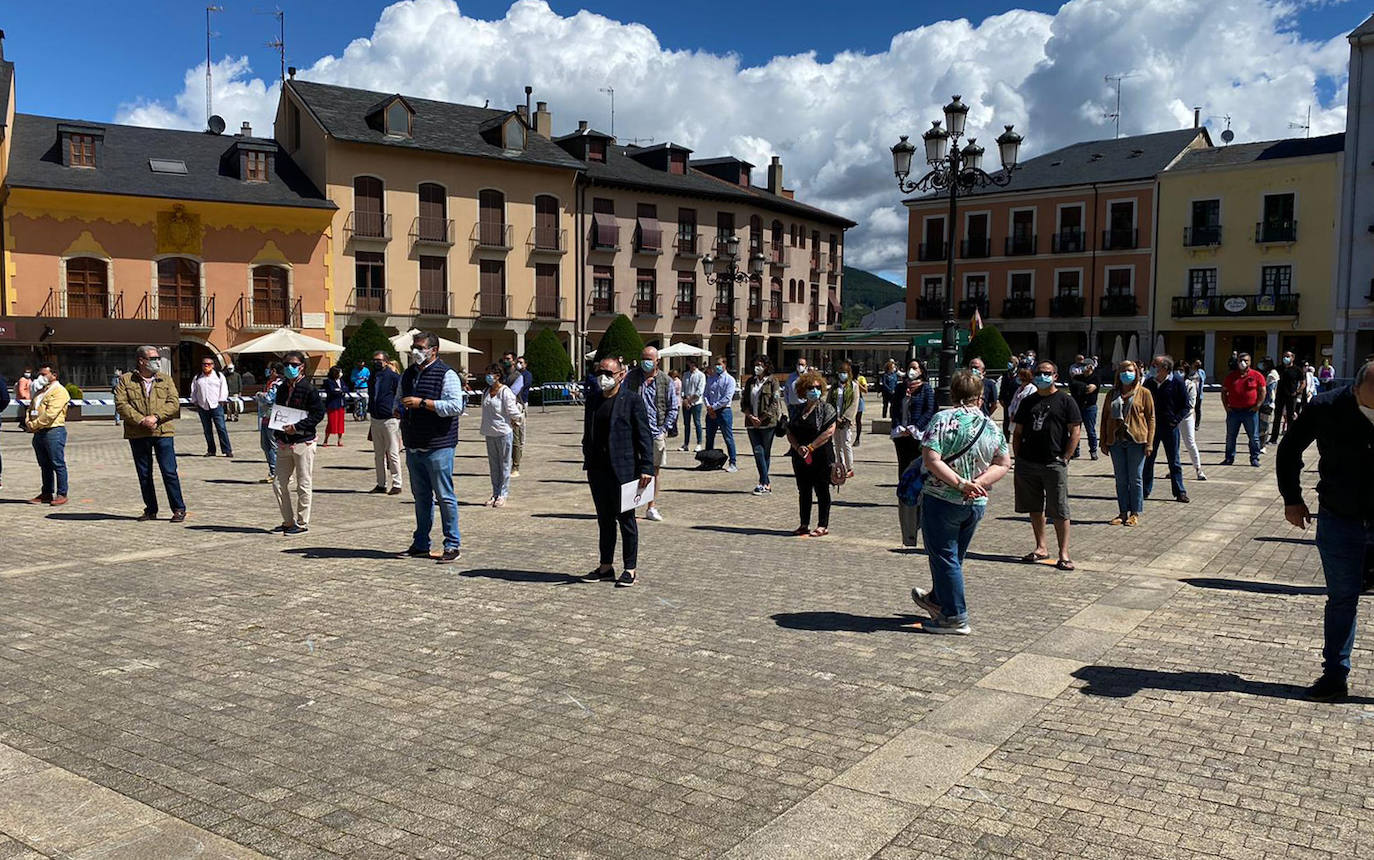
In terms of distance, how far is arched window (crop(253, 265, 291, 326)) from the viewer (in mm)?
38969

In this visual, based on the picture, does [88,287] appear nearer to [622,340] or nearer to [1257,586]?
[622,340]

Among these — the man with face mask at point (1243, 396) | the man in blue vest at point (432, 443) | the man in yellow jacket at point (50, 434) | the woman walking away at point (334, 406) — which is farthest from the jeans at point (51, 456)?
the man with face mask at point (1243, 396)

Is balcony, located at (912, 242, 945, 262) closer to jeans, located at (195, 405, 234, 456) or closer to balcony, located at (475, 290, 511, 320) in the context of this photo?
balcony, located at (475, 290, 511, 320)

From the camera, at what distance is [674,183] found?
169ft

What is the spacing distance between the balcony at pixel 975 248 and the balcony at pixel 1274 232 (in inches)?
469

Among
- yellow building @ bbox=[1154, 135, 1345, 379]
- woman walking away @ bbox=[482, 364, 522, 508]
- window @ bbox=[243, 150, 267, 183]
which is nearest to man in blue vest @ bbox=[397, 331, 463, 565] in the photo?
woman walking away @ bbox=[482, 364, 522, 508]

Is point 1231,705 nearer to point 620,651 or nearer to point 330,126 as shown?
point 620,651

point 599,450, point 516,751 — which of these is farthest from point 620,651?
point 599,450

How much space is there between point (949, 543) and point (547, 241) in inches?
1646

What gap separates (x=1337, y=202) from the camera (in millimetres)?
42875

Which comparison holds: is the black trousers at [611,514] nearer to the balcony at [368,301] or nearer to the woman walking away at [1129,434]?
the woman walking away at [1129,434]

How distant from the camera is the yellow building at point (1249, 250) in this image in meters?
44.8

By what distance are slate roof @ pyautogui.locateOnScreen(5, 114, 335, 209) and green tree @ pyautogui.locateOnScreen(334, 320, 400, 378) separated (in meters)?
7.94

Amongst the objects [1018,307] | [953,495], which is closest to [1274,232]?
[1018,307]
